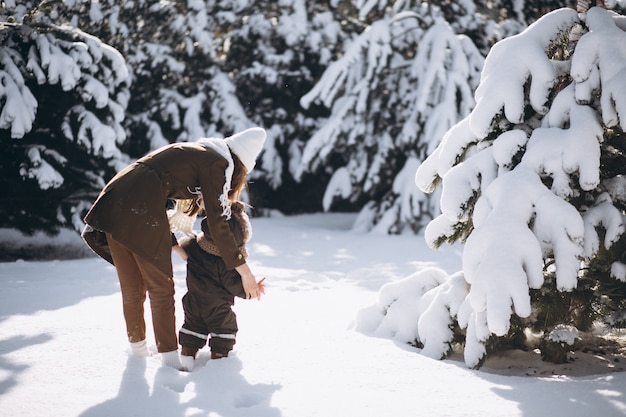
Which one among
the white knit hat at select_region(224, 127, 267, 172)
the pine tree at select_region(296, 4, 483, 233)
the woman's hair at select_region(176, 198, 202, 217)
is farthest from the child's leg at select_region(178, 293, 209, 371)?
the pine tree at select_region(296, 4, 483, 233)

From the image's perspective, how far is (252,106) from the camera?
920cm

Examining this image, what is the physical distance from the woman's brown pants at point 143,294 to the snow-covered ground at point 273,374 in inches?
5.7

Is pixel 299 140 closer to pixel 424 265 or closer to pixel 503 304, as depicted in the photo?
pixel 424 265

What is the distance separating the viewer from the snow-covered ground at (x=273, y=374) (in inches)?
82.5

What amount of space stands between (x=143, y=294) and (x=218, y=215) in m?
0.61

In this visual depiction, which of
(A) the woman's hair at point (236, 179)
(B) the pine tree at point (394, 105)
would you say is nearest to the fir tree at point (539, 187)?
(A) the woman's hair at point (236, 179)

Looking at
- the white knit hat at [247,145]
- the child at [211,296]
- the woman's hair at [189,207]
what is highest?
Answer: the white knit hat at [247,145]

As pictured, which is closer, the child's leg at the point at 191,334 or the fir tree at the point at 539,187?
the fir tree at the point at 539,187

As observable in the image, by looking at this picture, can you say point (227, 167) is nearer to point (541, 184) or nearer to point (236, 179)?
point (236, 179)

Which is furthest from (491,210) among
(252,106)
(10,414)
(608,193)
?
(252,106)

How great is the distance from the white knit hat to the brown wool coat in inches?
6.0

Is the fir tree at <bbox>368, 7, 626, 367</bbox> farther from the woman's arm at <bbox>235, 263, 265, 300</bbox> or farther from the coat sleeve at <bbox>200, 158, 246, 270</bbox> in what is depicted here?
the coat sleeve at <bbox>200, 158, 246, 270</bbox>

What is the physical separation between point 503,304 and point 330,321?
1.49 meters

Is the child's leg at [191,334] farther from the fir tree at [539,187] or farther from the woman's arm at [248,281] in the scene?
the fir tree at [539,187]
